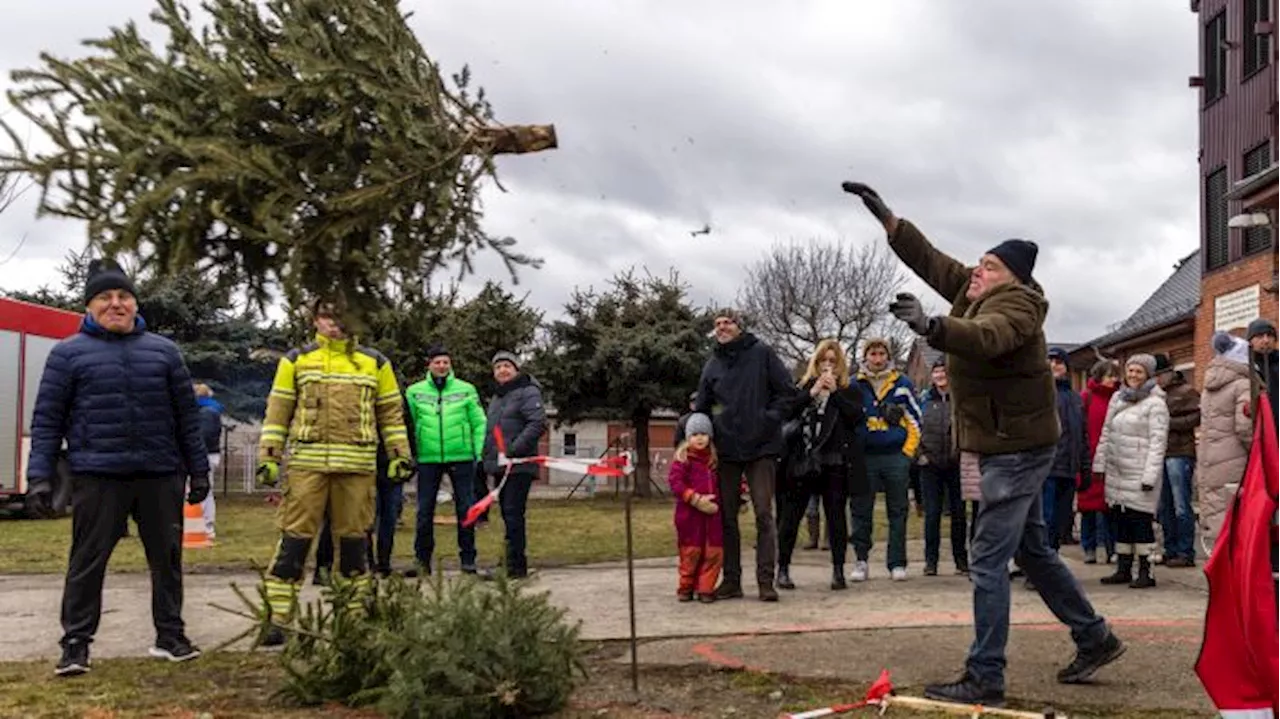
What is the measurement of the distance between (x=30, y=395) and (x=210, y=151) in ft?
61.0

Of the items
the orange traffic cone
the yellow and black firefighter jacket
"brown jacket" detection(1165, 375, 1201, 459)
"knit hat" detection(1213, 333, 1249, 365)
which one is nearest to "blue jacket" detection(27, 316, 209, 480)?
the yellow and black firefighter jacket

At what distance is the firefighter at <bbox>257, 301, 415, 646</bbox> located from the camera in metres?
6.93

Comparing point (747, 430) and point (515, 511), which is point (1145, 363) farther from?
point (515, 511)

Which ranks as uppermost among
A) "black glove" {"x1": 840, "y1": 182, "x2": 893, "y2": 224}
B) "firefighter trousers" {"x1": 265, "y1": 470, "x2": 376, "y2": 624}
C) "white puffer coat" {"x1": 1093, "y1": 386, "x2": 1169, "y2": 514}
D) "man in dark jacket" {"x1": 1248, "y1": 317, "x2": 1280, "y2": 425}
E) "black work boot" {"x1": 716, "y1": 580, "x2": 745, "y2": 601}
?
"black glove" {"x1": 840, "y1": 182, "x2": 893, "y2": 224}

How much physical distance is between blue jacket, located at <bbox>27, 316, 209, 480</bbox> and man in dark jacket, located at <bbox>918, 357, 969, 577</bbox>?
6.10 m

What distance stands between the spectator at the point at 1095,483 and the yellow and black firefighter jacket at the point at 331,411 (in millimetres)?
6249

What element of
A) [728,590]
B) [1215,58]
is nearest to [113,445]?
[728,590]

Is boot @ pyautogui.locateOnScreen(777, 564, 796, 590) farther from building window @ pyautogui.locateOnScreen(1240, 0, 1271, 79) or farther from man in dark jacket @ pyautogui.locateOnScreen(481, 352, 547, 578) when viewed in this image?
building window @ pyautogui.locateOnScreen(1240, 0, 1271, 79)

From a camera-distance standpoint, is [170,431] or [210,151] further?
[170,431]

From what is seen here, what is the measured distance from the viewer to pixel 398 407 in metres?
7.43

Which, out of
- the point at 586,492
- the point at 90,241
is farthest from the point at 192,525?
the point at 586,492

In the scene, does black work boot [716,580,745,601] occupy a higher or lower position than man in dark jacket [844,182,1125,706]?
lower

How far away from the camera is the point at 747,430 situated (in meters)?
8.69

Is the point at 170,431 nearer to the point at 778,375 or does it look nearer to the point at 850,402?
the point at 778,375
